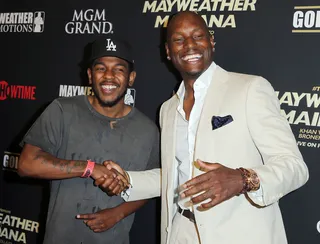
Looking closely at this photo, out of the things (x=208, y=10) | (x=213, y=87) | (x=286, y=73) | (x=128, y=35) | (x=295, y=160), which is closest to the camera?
(x=295, y=160)

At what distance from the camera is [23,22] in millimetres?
3432

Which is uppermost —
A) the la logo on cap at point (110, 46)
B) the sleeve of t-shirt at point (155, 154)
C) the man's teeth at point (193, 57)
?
the la logo on cap at point (110, 46)

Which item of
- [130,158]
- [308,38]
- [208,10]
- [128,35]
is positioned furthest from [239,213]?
[128,35]

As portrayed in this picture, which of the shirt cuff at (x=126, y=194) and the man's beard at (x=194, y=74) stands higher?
the man's beard at (x=194, y=74)

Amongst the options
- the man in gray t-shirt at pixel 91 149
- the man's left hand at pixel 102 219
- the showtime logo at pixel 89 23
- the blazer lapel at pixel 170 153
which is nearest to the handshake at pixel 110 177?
the man in gray t-shirt at pixel 91 149

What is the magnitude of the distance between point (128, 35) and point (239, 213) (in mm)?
1598

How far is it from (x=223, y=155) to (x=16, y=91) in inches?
87.8

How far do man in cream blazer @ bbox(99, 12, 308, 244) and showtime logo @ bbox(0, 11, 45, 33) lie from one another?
1.57 metres

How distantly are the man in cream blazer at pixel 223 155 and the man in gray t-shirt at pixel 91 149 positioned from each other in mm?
166

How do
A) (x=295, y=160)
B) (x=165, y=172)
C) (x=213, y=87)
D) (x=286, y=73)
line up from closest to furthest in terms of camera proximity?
(x=295, y=160) < (x=213, y=87) < (x=165, y=172) < (x=286, y=73)

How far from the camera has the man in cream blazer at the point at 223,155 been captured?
158cm

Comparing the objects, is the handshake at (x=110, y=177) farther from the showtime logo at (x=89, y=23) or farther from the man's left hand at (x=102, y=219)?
the showtime logo at (x=89, y=23)

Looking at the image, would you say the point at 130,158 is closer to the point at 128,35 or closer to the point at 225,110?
the point at 225,110

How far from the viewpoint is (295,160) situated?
5.48ft
